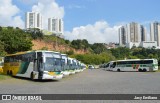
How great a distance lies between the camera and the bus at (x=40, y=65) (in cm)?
2416

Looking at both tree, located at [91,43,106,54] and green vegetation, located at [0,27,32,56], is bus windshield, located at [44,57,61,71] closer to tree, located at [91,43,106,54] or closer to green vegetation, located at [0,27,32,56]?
green vegetation, located at [0,27,32,56]

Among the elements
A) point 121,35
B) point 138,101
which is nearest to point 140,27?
point 121,35

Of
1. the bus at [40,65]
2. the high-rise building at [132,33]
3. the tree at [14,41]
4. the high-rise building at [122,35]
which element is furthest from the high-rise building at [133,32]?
the bus at [40,65]

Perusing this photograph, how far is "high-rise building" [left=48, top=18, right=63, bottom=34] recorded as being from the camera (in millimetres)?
132375

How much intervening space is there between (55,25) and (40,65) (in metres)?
112

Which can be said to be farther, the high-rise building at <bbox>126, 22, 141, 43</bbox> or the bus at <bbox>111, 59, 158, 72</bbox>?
the high-rise building at <bbox>126, 22, 141, 43</bbox>

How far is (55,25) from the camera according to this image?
13475 centimetres

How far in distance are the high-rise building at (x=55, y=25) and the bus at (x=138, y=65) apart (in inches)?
3033

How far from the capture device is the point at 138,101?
1070cm

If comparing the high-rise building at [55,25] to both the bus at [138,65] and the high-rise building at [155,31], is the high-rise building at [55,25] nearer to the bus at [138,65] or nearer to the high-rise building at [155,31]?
the high-rise building at [155,31]

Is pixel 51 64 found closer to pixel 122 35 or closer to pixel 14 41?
pixel 14 41

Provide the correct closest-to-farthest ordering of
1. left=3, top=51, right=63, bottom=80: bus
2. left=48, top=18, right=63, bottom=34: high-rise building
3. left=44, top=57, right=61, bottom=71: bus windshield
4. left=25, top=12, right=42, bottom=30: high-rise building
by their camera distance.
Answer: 1. left=3, top=51, right=63, bottom=80: bus
2. left=44, top=57, right=61, bottom=71: bus windshield
3. left=48, top=18, right=63, bottom=34: high-rise building
4. left=25, top=12, right=42, bottom=30: high-rise building

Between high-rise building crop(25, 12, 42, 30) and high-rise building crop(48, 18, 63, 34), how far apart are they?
6457 mm

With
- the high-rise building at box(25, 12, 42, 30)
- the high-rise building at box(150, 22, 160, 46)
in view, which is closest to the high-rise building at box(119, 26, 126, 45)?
the high-rise building at box(150, 22, 160, 46)
